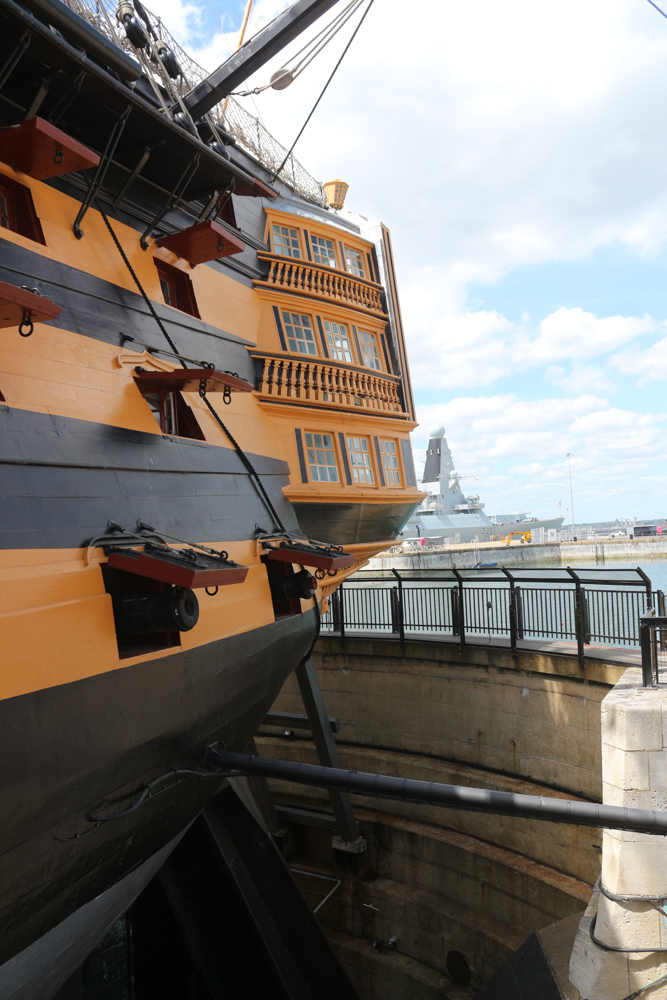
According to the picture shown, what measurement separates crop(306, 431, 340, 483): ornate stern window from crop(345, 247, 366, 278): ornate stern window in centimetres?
326

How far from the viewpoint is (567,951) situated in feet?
25.4

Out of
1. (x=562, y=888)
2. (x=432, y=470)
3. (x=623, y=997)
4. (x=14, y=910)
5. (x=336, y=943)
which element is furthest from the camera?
(x=432, y=470)

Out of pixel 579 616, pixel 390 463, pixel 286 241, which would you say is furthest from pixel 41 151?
pixel 579 616

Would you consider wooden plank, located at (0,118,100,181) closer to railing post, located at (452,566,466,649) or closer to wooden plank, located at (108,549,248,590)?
wooden plank, located at (108,549,248,590)

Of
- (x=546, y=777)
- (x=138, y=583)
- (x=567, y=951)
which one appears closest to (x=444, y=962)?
(x=546, y=777)

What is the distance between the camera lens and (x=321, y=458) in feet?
30.9

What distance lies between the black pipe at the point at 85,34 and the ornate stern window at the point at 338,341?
4747 mm

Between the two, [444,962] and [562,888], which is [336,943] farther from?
[562,888]

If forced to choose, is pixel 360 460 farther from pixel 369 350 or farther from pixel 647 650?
pixel 647 650

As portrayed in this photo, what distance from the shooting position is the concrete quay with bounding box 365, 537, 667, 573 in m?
60.6

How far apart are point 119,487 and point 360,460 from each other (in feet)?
16.5

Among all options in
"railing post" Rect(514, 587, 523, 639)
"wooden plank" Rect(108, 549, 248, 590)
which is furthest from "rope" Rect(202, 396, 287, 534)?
"railing post" Rect(514, 587, 523, 639)

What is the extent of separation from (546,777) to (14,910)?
9224 millimetres

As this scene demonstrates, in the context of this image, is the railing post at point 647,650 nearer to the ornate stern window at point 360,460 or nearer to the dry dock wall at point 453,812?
the dry dock wall at point 453,812
